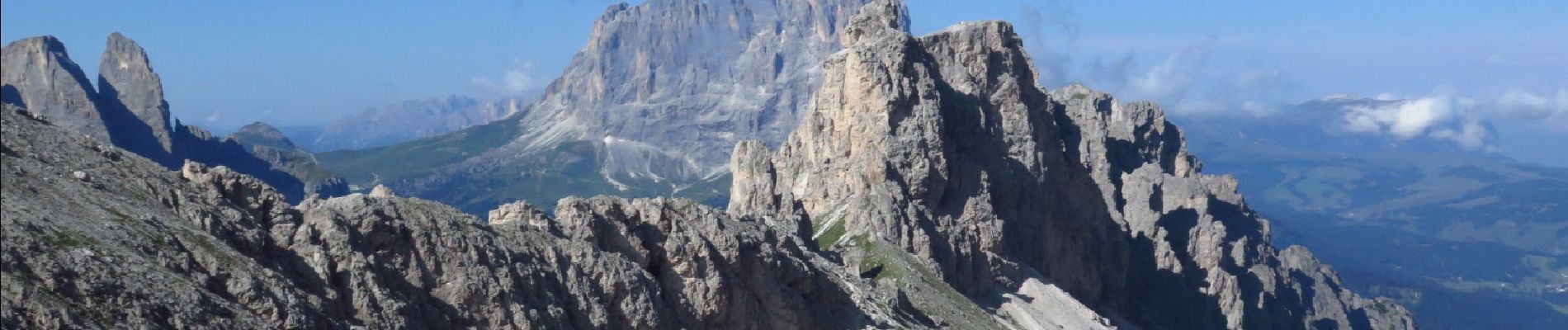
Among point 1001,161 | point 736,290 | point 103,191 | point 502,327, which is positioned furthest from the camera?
point 1001,161

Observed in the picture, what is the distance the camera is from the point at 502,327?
178ft

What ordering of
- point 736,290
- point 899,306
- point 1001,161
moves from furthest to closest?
point 1001,161 < point 899,306 < point 736,290

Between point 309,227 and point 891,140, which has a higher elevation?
point 891,140

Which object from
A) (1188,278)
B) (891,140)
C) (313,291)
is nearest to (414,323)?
(313,291)

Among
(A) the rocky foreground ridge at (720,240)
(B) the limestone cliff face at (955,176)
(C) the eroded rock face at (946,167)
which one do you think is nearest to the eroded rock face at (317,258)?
(A) the rocky foreground ridge at (720,240)

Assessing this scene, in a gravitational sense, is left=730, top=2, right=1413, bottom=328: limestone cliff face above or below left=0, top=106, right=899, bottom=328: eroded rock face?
above

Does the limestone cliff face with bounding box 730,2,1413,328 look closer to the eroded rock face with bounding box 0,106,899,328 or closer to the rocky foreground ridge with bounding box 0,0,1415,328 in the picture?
the rocky foreground ridge with bounding box 0,0,1415,328

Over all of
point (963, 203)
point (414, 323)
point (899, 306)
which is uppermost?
point (963, 203)

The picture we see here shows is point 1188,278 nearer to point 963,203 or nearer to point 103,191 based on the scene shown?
point 963,203

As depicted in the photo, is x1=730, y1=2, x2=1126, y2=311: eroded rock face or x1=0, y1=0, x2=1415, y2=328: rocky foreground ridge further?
x1=730, y1=2, x2=1126, y2=311: eroded rock face

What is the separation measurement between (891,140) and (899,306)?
35.2 meters

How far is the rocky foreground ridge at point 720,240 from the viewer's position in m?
43.5

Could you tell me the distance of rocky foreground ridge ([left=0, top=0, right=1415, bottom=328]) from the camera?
4350cm

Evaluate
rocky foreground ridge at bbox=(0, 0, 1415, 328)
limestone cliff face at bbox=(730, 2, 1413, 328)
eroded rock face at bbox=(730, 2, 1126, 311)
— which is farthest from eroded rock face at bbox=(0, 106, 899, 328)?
eroded rock face at bbox=(730, 2, 1126, 311)
